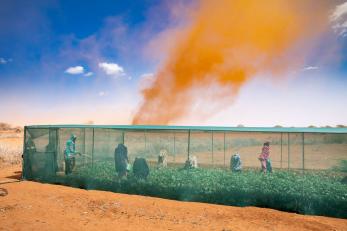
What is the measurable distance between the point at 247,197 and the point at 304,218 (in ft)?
6.27

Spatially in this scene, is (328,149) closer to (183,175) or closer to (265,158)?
(265,158)

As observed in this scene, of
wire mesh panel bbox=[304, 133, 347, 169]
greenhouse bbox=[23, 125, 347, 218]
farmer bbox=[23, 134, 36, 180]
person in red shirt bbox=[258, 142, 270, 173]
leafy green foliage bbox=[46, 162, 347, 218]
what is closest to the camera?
leafy green foliage bbox=[46, 162, 347, 218]

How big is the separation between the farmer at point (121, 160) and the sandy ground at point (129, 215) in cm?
137

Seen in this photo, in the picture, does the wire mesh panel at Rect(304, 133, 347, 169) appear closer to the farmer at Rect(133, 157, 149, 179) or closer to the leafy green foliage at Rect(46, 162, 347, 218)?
the leafy green foliage at Rect(46, 162, 347, 218)

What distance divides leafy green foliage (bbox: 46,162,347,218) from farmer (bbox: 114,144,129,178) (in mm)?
287

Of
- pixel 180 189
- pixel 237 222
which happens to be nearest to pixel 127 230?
pixel 237 222

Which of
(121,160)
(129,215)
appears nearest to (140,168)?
(121,160)

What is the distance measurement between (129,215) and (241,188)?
3.93m

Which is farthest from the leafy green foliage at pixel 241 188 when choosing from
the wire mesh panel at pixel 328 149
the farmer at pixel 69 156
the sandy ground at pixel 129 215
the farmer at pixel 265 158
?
the wire mesh panel at pixel 328 149

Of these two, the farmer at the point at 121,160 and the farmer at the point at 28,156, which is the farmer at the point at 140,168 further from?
the farmer at the point at 28,156

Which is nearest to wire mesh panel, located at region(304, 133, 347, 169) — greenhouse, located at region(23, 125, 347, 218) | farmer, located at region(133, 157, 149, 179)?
greenhouse, located at region(23, 125, 347, 218)

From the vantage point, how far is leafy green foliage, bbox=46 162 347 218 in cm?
947

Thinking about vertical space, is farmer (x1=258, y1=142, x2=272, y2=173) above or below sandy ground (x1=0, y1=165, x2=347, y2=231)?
above

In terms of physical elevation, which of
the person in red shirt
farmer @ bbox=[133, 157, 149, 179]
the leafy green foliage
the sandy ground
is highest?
the person in red shirt
